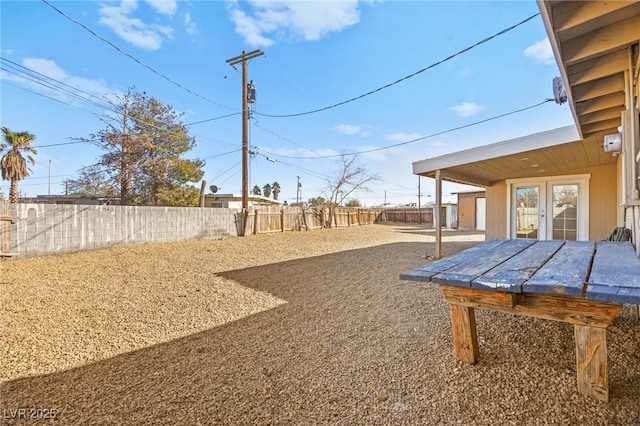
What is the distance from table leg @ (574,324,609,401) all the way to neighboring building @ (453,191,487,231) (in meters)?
16.2

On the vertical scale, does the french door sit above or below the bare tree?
below

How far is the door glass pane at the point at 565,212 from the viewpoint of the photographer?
6.83 meters

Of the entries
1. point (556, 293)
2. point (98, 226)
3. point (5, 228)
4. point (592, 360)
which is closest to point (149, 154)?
point (98, 226)

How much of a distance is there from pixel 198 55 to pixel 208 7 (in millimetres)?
3878

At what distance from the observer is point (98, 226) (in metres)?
7.08

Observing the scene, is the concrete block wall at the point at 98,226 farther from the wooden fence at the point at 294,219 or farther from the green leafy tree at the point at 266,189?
the green leafy tree at the point at 266,189

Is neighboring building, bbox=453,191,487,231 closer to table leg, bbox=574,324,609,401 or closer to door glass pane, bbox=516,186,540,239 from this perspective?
door glass pane, bbox=516,186,540,239

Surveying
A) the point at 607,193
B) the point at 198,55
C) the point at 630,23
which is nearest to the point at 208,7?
the point at 198,55

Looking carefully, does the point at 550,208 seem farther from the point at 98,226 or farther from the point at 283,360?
the point at 98,226

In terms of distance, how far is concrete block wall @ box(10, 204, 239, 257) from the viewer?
587 cm

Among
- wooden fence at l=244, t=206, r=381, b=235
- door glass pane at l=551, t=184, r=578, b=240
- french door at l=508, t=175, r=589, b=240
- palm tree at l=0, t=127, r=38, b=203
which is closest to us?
french door at l=508, t=175, r=589, b=240

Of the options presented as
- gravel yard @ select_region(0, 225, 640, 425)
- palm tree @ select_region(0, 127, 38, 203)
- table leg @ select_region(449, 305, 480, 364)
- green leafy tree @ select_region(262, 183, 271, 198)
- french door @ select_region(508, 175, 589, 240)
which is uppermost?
green leafy tree @ select_region(262, 183, 271, 198)

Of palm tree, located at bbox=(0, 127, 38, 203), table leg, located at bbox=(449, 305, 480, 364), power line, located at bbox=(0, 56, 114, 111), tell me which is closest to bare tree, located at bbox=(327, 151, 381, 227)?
power line, located at bbox=(0, 56, 114, 111)

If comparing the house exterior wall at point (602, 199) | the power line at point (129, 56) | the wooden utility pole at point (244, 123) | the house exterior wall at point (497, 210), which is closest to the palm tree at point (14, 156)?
the power line at point (129, 56)
